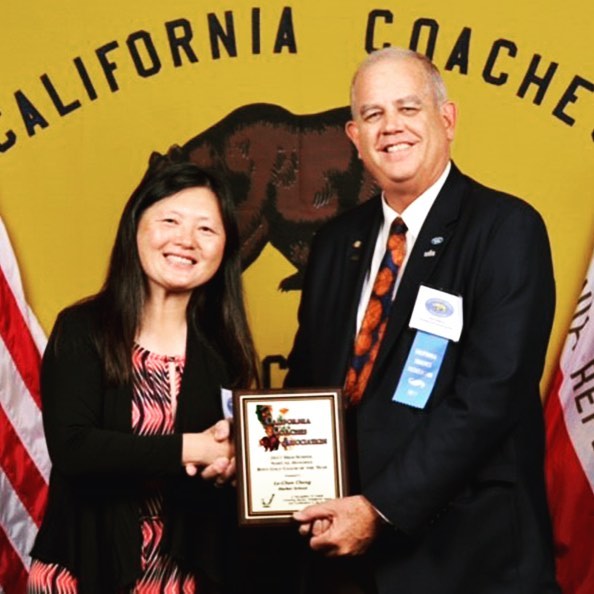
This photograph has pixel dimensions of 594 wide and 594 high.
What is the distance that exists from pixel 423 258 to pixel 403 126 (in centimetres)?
29

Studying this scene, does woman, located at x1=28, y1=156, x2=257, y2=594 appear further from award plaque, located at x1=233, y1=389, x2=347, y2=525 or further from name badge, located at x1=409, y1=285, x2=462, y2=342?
name badge, located at x1=409, y1=285, x2=462, y2=342

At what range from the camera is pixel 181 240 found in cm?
235

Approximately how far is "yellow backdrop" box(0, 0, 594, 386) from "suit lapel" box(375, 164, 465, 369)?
3.43 feet

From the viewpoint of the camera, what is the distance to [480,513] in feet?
6.91

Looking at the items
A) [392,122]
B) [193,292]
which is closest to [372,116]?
[392,122]

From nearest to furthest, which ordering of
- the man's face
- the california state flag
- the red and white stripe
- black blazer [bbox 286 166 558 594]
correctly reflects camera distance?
black blazer [bbox 286 166 558 594] → the man's face → the california state flag → the red and white stripe

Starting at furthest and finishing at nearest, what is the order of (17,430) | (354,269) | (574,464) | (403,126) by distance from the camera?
(17,430)
(574,464)
(354,269)
(403,126)

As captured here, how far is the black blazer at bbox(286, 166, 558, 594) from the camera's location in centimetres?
205

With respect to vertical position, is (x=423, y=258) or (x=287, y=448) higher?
(x=423, y=258)

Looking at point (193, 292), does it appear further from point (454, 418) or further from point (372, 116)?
point (454, 418)

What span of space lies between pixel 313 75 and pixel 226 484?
56.2 inches

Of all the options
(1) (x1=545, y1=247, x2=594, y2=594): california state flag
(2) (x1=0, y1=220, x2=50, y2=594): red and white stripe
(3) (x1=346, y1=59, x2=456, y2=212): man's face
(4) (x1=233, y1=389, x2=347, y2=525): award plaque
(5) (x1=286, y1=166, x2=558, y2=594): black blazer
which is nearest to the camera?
(5) (x1=286, y1=166, x2=558, y2=594): black blazer

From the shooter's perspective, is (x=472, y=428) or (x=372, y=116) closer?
(x=472, y=428)

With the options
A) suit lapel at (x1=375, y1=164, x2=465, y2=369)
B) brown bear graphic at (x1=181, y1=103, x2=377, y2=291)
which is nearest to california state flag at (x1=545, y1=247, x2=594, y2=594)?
brown bear graphic at (x1=181, y1=103, x2=377, y2=291)
